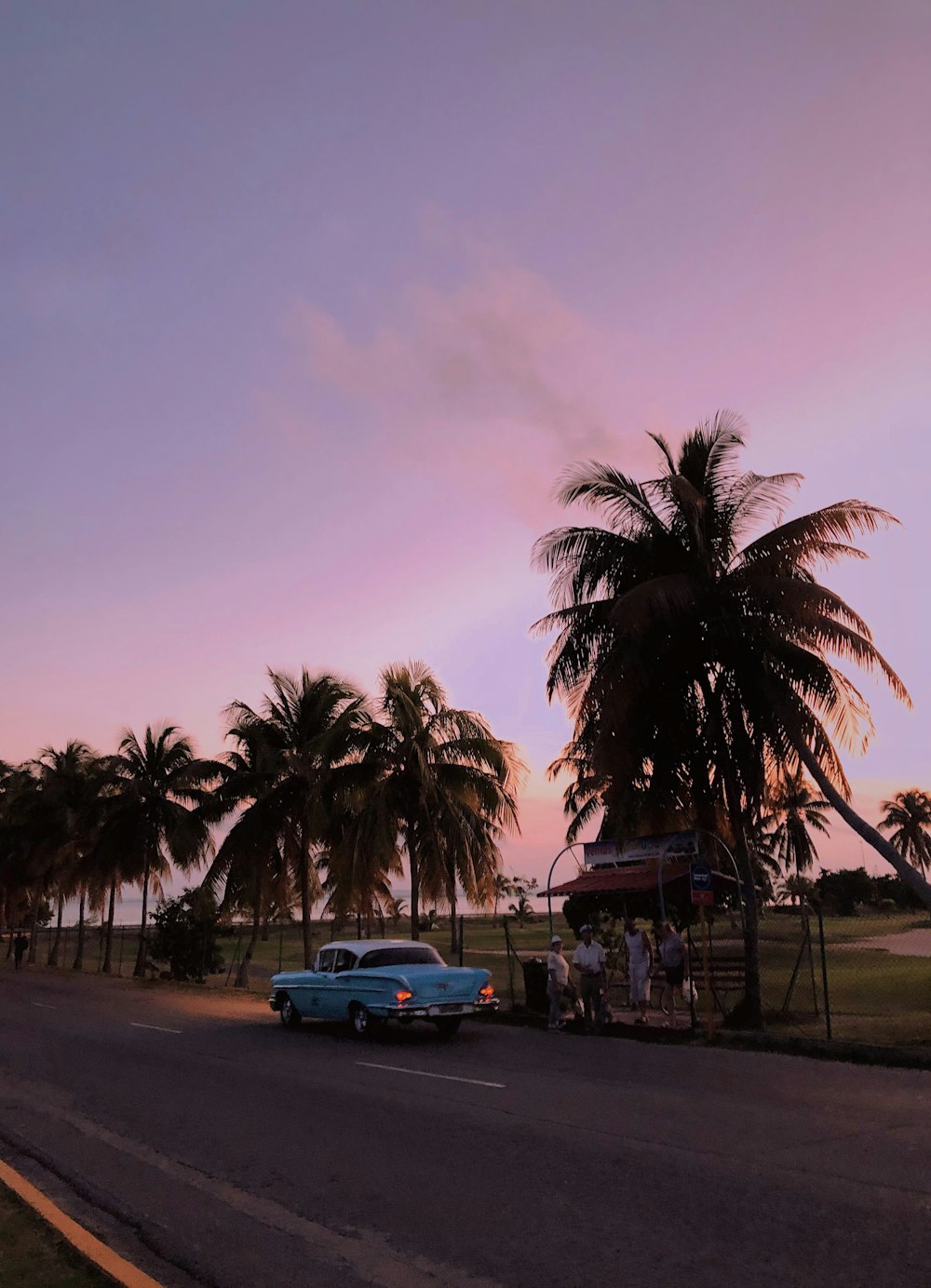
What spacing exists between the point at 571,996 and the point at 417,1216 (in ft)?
47.6

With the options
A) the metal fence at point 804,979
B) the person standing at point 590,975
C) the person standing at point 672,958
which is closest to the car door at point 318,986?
the metal fence at point 804,979

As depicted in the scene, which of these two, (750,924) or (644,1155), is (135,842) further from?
(644,1155)

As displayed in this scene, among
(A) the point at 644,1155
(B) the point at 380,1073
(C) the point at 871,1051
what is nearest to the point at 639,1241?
(A) the point at 644,1155

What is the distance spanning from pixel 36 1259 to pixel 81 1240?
15.7 inches

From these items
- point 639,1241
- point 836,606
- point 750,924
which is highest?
point 836,606

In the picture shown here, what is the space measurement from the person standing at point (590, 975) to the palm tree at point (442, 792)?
799 centimetres

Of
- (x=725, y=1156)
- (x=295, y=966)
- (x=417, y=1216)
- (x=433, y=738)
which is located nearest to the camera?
(x=417, y=1216)

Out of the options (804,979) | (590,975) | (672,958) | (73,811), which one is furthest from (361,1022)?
(73,811)

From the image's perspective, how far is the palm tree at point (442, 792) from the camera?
91.0 feet

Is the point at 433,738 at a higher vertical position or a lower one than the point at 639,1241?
higher

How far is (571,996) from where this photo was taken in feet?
68.4

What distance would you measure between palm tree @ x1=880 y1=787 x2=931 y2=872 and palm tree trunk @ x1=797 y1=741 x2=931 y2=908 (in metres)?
90.1

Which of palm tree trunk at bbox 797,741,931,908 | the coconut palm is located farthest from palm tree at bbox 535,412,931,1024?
the coconut palm

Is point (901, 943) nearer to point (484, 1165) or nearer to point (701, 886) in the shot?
point (701, 886)
